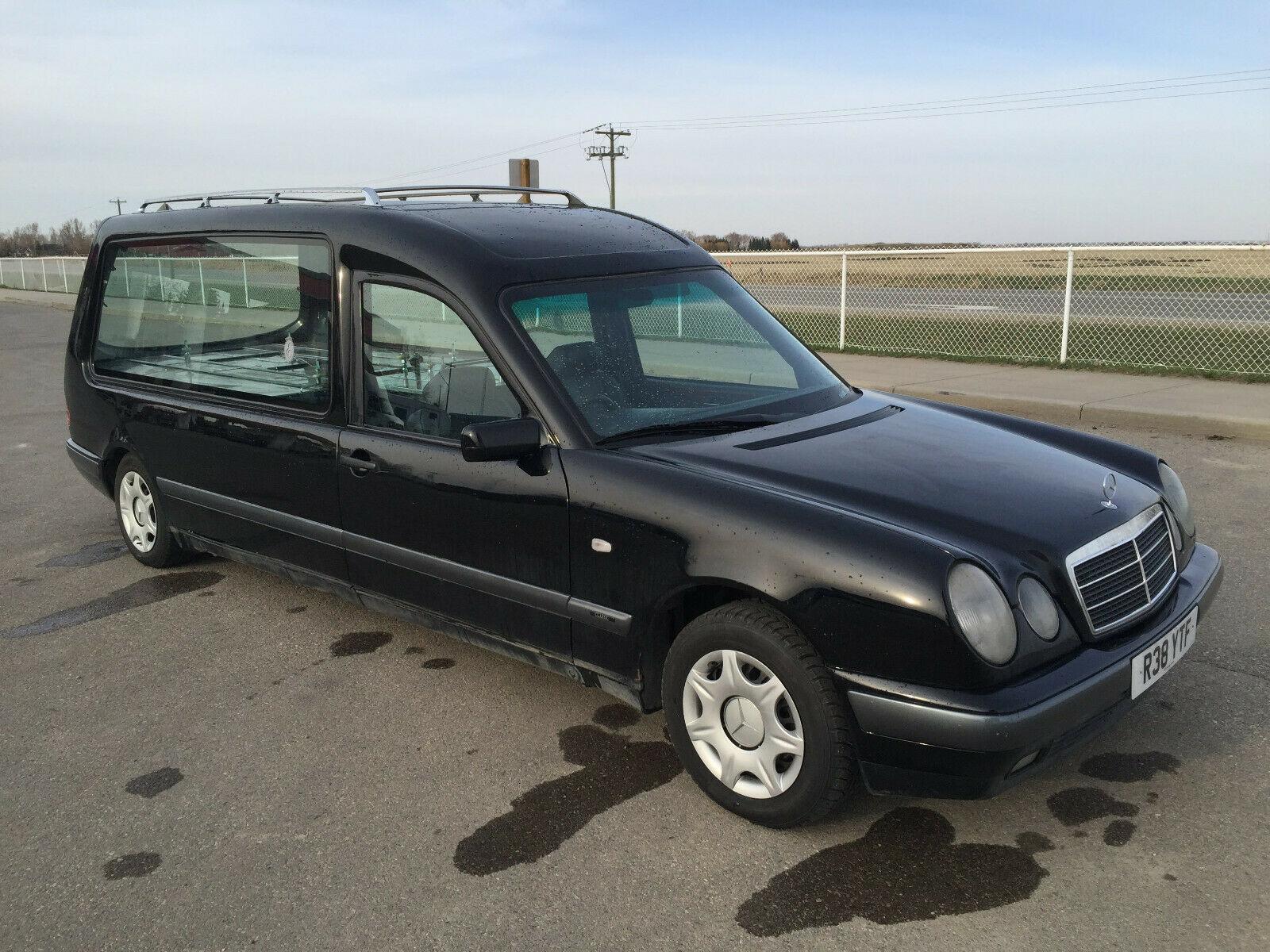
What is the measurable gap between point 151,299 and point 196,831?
310 cm

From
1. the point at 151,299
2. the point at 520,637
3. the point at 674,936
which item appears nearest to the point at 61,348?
the point at 151,299

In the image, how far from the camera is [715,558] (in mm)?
3027

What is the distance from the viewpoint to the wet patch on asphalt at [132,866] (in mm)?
2934

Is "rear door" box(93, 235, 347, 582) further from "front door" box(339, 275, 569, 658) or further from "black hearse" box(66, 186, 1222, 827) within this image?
"front door" box(339, 275, 569, 658)

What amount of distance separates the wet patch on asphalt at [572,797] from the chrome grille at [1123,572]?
1.33m

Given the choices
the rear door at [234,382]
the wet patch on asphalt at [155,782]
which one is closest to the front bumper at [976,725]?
the wet patch on asphalt at [155,782]

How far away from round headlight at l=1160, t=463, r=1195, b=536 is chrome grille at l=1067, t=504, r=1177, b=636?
0.78 ft

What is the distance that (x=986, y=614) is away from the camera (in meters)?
2.74

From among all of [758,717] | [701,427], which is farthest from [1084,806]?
[701,427]

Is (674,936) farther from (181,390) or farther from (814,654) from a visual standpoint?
(181,390)

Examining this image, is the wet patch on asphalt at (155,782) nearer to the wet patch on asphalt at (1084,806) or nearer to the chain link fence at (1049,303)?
the wet patch on asphalt at (1084,806)

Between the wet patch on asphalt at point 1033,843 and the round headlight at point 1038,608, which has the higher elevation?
the round headlight at point 1038,608

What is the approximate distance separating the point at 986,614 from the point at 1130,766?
1037 millimetres

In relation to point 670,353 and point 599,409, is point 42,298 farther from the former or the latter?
point 599,409
